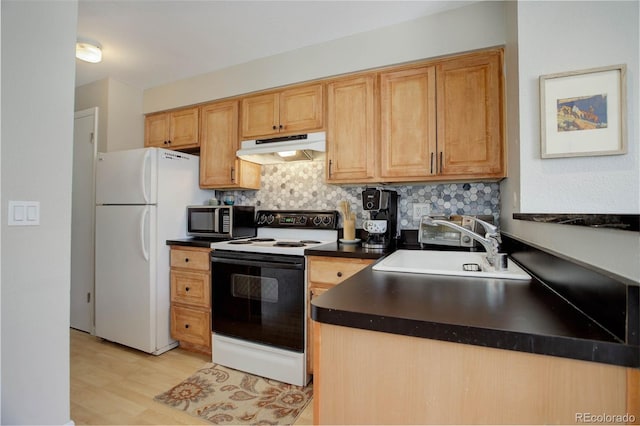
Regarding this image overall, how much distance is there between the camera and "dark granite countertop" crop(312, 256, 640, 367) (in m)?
0.55

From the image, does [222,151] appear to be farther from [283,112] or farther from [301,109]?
[301,109]

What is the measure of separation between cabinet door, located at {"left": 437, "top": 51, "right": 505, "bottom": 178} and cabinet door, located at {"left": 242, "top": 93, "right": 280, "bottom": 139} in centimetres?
126

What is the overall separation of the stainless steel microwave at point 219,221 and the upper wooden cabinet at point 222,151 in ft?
0.83

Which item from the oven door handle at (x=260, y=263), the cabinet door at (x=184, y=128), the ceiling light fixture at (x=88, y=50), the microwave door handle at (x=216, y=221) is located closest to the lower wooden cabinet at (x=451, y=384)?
the oven door handle at (x=260, y=263)

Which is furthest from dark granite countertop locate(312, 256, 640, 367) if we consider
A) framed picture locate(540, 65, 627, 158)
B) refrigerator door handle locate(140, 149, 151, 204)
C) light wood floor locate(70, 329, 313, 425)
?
refrigerator door handle locate(140, 149, 151, 204)

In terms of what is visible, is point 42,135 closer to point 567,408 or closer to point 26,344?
point 26,344

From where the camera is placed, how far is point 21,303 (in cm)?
132

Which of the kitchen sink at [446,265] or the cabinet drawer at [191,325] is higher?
the kitchen sink at [446,265]

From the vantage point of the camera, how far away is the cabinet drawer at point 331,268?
1848 mm

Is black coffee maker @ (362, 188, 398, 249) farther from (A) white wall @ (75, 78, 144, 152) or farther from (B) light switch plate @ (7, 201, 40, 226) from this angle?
(A) white wall @ (75, 78, 144, 152)

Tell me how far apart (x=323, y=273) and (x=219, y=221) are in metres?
1.11

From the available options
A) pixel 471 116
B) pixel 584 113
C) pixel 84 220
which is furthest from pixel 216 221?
pixel 584 113

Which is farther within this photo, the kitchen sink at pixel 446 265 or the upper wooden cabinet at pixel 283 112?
the upper wooden cabinet at pixel 283 112

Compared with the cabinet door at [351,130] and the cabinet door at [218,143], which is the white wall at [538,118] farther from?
the cabinet door at [218,143]
